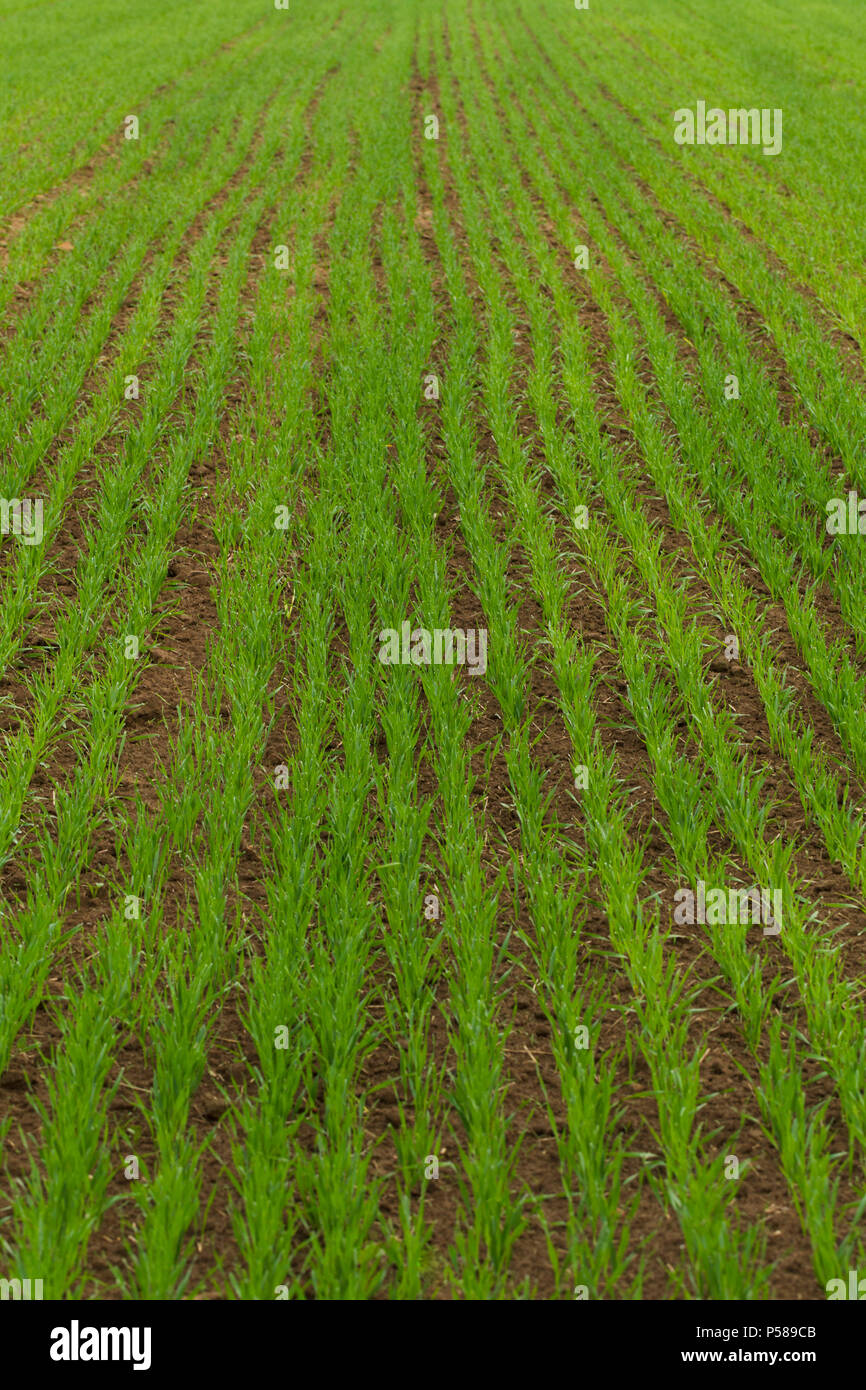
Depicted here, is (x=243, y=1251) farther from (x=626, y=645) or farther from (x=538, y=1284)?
(x=626, y=645)

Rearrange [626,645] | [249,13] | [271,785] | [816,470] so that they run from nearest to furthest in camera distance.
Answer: [271,785]
[626,645]
[816,470]
[249,13]

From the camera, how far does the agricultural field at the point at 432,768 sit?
2.57 metres

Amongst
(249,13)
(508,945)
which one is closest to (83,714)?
(508,945)

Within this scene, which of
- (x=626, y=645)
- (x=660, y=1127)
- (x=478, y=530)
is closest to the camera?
(x=660, y=1127)

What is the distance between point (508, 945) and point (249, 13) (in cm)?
2820

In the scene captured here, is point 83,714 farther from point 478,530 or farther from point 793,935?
point 793,935

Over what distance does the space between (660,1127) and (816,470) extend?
4407 mm

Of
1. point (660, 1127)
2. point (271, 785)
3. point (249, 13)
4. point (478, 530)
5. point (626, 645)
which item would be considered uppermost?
point (249, 13)

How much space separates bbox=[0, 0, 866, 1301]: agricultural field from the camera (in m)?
2.57

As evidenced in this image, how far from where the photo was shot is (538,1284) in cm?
244

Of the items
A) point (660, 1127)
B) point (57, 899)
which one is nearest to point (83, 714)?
point (57, 899)

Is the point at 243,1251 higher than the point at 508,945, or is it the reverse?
the point at 508,945

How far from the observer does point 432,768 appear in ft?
13.7

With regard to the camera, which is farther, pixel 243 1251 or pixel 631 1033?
pixel 631 1033
